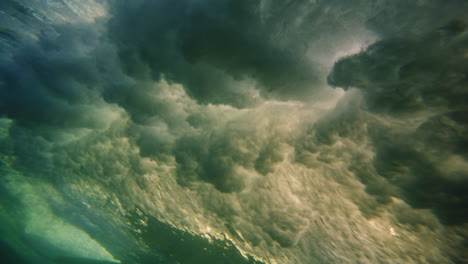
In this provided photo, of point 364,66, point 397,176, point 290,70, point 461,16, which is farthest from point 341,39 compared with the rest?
point 397,176

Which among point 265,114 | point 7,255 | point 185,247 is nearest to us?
point 265,114

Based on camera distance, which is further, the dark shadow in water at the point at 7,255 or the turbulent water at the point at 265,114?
the dark shadow in water at the point at 7,255

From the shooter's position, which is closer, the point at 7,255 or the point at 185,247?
the point at 185,247

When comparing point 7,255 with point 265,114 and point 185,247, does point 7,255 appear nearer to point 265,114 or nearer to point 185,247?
point 185,247

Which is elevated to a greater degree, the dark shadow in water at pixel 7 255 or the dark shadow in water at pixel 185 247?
the dark shadow in water at pixel 185 247

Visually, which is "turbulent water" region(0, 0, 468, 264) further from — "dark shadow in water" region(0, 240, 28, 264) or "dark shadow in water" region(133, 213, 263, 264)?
"dark shadow in water" region(0, 240, 28, 264)

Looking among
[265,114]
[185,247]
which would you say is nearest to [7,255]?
[185,247]

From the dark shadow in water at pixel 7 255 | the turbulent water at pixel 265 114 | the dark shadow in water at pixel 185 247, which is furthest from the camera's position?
the dark shadow in water at pixel 7 255

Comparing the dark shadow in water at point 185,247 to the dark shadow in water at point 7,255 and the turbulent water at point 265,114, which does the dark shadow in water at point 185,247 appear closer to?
A: the turbulent water at point 265,114

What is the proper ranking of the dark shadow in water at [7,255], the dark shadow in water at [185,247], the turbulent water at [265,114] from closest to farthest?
the turbulent water at [265,114], the dark shadow in water at [185,247], the dark shadow in water at [7,255]

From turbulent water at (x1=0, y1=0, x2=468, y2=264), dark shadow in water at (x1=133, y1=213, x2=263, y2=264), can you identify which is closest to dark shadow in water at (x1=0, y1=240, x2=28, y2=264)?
dark shadow in water at (x1=133, y1=213, x2=263, y2=264)

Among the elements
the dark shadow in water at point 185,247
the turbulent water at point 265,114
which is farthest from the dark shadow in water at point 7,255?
the turbulent water at point 265,114
